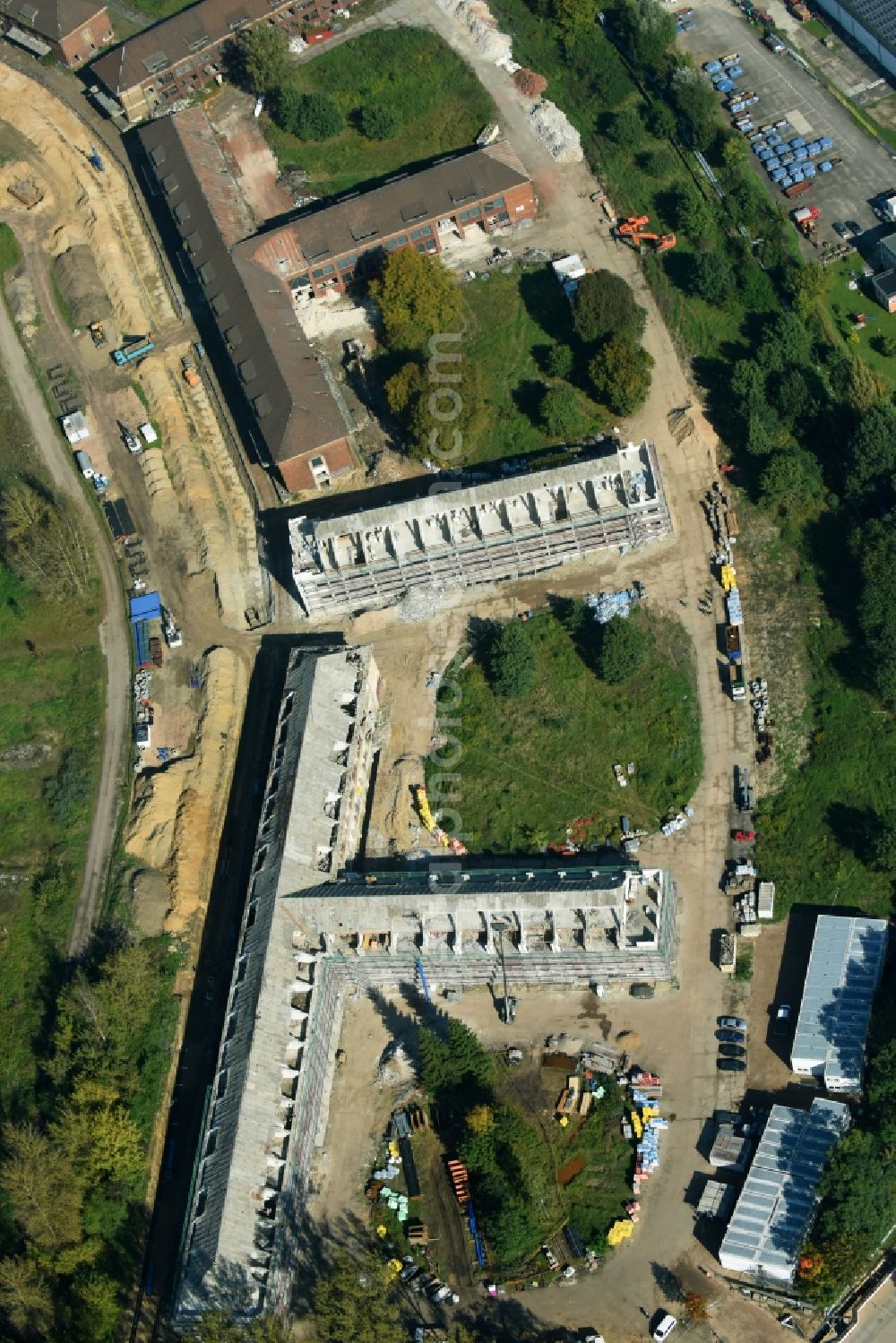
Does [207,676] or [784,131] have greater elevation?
[784,131]

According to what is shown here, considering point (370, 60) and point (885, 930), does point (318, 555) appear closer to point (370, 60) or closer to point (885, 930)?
point (885, 930)

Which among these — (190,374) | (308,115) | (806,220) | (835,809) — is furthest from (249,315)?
(835,809)

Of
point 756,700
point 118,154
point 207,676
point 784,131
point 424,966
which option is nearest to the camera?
point 424,966

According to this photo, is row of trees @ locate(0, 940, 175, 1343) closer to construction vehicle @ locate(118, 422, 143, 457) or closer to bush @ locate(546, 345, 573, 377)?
construction vehicle @ locate(118, 422, 143, 457)

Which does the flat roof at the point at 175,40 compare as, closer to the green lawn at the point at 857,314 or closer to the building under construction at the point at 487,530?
the building under construction at the point at 487,530

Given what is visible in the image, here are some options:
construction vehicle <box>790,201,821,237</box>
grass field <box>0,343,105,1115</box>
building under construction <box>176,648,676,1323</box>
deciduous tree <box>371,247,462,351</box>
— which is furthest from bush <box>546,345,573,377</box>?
grass field <box>0,343,105,1115</box>

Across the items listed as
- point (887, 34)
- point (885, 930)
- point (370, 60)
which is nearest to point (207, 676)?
point (885, 930)
